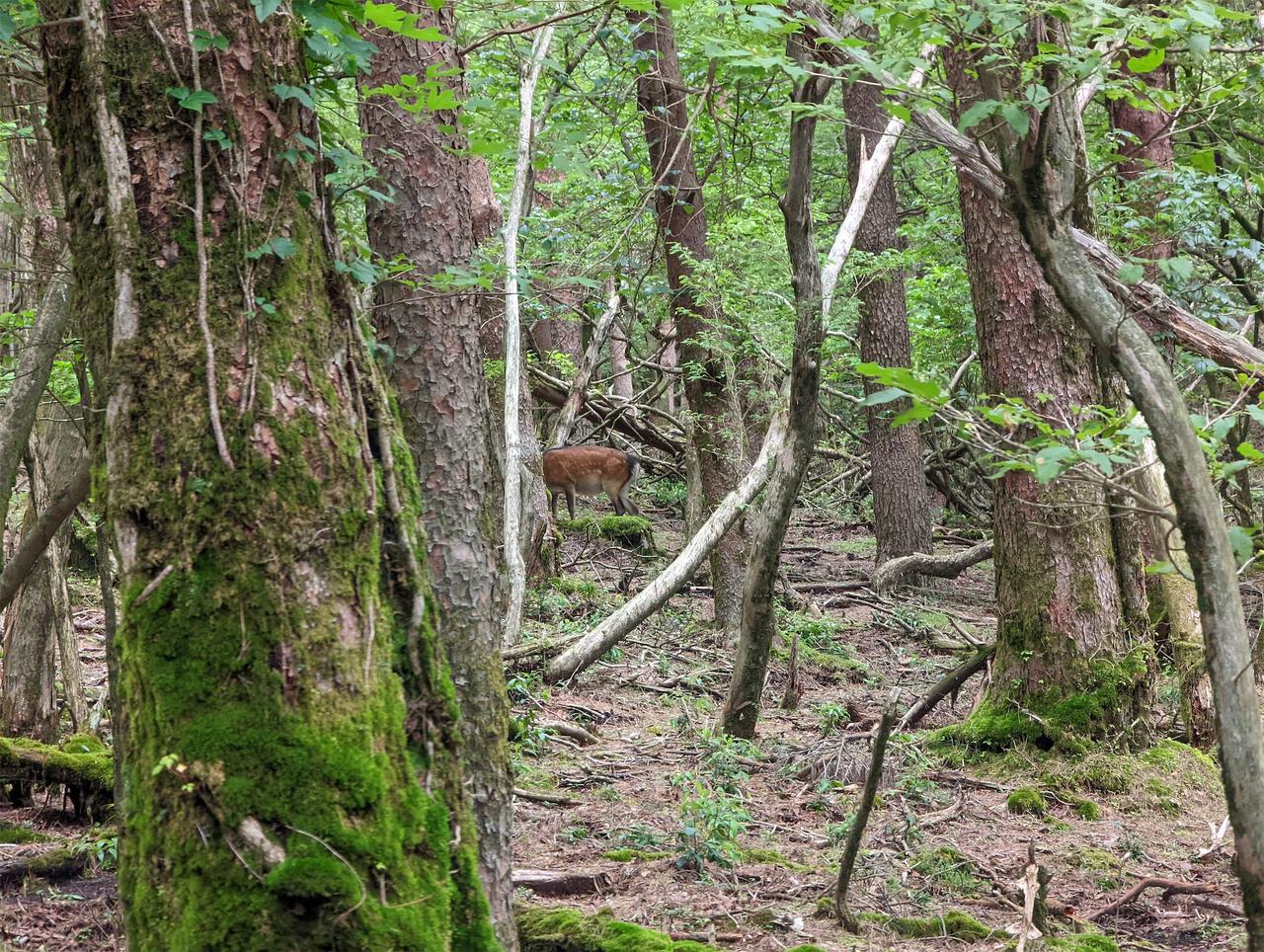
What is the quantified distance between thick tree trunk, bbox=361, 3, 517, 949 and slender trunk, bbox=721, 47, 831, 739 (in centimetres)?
233

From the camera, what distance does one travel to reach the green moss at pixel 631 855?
19.5 ft

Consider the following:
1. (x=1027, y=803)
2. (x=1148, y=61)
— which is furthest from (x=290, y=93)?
(x=1027, y=803)

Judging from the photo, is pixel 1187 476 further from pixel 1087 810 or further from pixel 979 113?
pixel 1087 810

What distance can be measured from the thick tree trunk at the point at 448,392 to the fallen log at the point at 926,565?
9440 millimetres

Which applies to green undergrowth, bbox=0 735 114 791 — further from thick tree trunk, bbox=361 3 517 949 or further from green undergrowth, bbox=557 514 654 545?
green undergrowth, bbox=557 514 654 545

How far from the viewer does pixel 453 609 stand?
15.0ft

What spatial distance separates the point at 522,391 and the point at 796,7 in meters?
6.76

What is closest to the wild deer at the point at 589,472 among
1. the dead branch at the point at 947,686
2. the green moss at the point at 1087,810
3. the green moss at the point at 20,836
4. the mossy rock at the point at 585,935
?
the dead branch at the point at 947,686

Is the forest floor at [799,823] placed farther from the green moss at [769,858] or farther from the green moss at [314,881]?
the green moss at [314,881]

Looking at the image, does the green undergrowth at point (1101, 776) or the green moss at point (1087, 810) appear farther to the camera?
the green undergrowth at point (1101, 776)

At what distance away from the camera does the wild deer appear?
1561 centimetres

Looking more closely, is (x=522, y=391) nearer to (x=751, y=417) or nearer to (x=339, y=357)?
(x=751, y=417)

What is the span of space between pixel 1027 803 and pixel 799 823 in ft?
4.85

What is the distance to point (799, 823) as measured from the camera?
22.3ft
